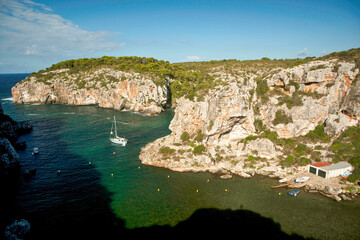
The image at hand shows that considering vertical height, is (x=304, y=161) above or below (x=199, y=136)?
below

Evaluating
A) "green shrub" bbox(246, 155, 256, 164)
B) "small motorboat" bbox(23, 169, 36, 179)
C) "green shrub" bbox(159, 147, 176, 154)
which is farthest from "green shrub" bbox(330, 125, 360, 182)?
"small motorboat" bbox(23, 169, 36, 179)

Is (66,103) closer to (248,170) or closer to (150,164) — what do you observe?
(150,164)

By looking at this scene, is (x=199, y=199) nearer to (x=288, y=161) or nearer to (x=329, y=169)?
(x=288, y=161)

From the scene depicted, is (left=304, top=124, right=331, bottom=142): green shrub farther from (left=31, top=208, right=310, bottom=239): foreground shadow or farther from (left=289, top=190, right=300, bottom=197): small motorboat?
(left=31, top=208, right=310, bottom=239): foreground shadow

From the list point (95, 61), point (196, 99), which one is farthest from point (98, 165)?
point (95, 61)

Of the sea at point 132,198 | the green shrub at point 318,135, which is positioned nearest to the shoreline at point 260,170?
the sea at point 132,198

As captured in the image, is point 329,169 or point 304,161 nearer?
point 329,169

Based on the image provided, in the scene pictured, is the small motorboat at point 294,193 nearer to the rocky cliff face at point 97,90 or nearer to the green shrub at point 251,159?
the green shrub at point 251,159

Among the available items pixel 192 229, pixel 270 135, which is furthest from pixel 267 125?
pixel 192 229
